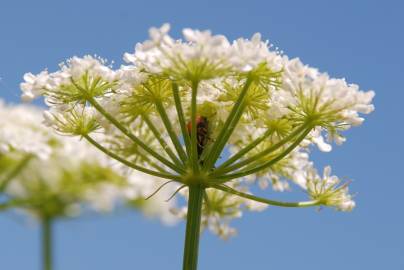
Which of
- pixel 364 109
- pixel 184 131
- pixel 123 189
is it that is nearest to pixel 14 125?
pixel 123 189

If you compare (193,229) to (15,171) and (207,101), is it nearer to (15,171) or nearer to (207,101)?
(207,101)

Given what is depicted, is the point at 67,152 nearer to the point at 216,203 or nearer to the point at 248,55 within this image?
the point at 216,203

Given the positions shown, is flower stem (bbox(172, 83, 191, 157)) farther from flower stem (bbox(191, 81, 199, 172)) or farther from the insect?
the insect

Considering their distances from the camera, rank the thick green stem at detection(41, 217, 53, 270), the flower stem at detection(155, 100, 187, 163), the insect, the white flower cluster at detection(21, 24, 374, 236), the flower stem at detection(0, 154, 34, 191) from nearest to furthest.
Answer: the white flower cluster at detection(21, 24, 374, 236) < the flower stem at detection(155, 100, 187, 163) < the insect < the flower stem at detection(0, 154, 34, 191) < the thick green stem at detection(41, 217, 53, 270)

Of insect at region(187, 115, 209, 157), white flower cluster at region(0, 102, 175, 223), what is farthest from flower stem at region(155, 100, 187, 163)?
white flower cluster at region(0, 102, 175, 223)

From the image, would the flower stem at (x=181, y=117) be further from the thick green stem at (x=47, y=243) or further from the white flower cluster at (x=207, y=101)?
the thick green stem at (x=47, y=243)

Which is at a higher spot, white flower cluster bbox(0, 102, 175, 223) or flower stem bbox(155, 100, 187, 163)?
flower stem bbox(155, 100, 187, 163)
